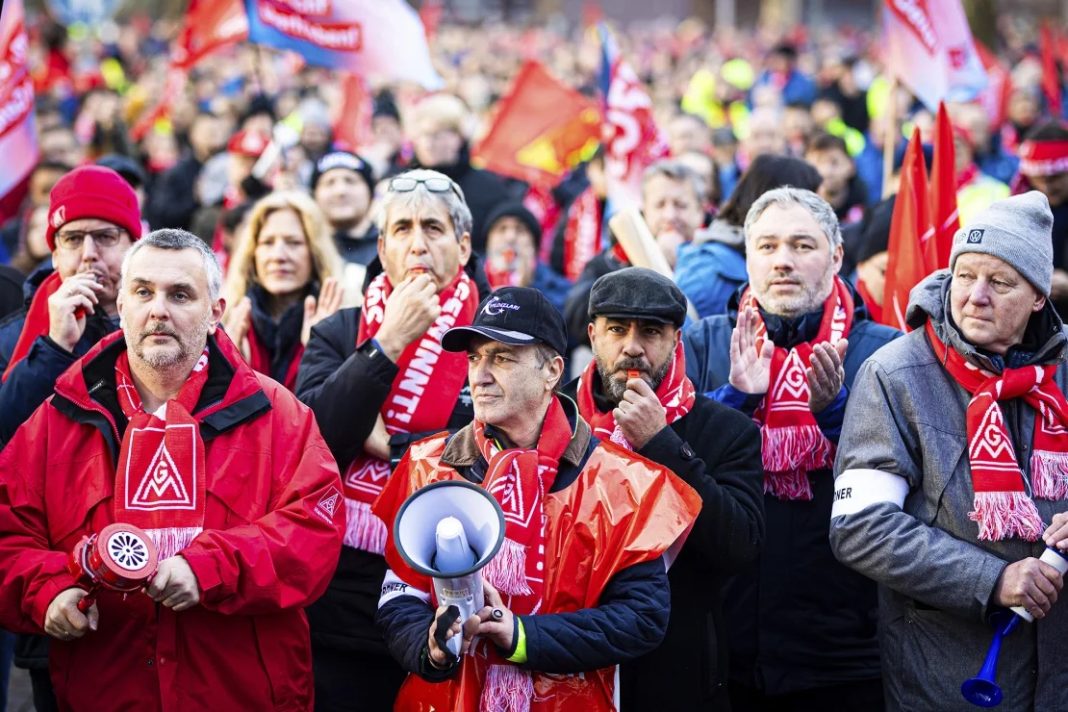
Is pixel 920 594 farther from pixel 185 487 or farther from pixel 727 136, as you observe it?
pixel 727 136

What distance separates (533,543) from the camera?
11.9ft

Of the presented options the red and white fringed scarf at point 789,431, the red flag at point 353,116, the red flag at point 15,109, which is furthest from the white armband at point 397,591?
the red flag at point 353,116

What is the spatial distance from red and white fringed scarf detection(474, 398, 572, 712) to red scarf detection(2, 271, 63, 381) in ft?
6.21

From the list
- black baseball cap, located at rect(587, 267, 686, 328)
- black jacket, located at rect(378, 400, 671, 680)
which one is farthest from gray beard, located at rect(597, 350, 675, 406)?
black jacket, located at rect(378, 400, 671, 680)

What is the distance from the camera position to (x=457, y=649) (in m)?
3.31

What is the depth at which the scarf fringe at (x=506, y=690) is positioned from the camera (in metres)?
3.51

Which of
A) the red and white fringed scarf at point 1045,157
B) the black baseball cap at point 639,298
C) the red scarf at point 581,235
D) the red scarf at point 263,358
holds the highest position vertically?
the red and white fringed scarf at point 1045,157

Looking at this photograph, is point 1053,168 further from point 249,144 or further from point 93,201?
point 249,144

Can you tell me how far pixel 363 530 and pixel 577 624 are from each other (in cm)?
116

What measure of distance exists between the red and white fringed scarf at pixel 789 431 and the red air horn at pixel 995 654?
33.9 inches

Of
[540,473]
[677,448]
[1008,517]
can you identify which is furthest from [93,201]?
[1008,517]

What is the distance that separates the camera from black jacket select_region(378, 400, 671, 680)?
3451 millimetres

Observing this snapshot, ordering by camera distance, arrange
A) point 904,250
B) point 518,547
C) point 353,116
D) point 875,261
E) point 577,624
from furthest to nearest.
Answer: point 353,116 < point 875,261 < point 904,250 < point 518,547 < point 577,624

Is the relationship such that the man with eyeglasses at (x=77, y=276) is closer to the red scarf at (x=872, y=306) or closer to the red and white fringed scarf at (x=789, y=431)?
the red and white fringed scarf at (x=789, y=431)
